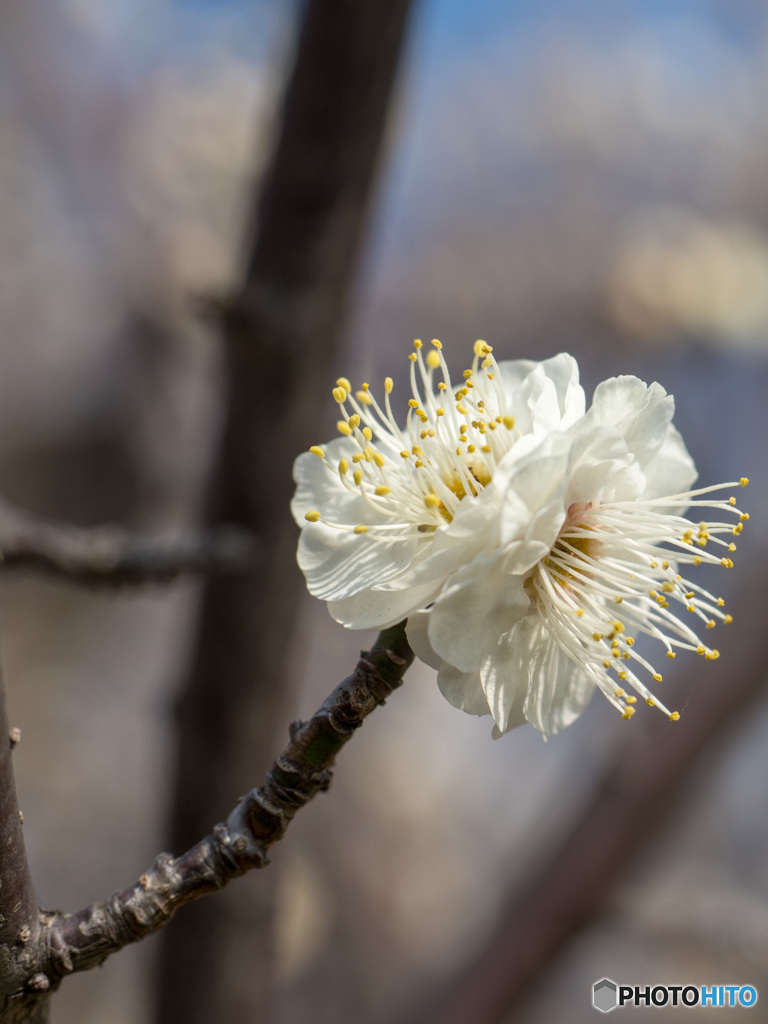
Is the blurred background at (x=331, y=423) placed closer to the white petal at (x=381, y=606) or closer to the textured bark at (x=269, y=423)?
the textured bark at (x=269, y=423)

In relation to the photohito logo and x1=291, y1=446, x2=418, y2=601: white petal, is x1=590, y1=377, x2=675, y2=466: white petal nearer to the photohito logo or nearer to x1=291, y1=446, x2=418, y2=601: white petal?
x1=291, y1=446, x2=418, y2=601: white petal

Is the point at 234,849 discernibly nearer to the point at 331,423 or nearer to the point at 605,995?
the point at 605,995

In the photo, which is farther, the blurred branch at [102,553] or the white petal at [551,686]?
the blurred branch at [102,553]

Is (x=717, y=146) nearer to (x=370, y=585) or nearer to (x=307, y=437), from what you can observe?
(x=307, y=437)

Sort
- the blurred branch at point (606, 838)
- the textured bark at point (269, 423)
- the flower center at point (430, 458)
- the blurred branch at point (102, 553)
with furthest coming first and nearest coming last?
the blurred branch at point (606, 838) → the textured bark at point (269, 423) → the blurred branch at point (102, 553) → the flower center at point (430, 458)

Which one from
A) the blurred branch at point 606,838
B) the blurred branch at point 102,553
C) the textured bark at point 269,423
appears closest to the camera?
the blurred branch at point 102,553

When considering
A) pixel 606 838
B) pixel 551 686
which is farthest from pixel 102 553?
pixel 606 838

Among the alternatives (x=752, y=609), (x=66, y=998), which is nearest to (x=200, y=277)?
(x=752, y=609)

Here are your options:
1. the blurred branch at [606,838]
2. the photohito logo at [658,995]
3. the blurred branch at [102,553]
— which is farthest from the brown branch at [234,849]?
the blurred branch at [606,838]
